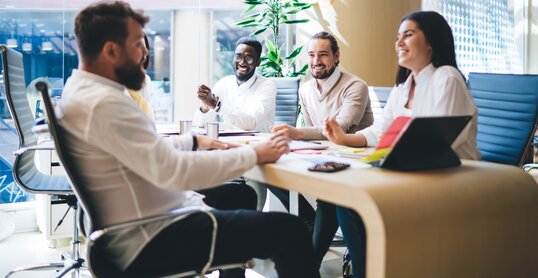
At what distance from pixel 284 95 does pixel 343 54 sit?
113cm

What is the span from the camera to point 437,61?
91.8 inches

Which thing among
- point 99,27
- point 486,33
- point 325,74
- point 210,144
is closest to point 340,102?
point 325,74

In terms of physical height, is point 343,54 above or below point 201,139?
above

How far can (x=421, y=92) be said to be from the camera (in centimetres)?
233

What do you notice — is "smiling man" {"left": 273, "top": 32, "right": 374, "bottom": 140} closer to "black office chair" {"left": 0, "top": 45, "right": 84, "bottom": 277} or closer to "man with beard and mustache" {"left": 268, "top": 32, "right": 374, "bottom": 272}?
"man with beard and mustache" {"left": 268, "top": 32, "right": 374, "bottom": 272}

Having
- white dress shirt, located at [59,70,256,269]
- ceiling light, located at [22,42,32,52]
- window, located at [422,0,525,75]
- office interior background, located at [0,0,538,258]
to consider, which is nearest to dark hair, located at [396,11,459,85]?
white dress shirt, located at [59,70,256,269]

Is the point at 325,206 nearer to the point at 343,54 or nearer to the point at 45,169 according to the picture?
the point at 45,169

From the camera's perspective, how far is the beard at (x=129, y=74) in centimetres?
174

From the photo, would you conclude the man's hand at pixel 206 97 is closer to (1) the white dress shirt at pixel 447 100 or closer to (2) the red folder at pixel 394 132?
(1) the white dress shirt at pixel 447 100

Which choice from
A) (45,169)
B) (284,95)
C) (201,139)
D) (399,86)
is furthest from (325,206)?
(45,169)

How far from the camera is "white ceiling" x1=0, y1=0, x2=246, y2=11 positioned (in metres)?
4.15

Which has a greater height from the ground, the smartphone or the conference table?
the smartphone

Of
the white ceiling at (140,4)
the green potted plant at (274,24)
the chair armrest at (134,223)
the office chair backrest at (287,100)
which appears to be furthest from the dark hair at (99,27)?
the green potted plant at (274,24)

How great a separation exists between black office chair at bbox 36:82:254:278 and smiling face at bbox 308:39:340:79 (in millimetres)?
1872
